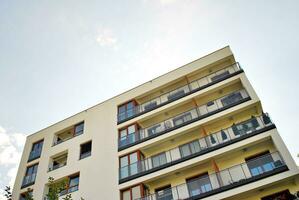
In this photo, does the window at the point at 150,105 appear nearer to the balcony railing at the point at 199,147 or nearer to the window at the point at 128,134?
the window at the point at 128,134

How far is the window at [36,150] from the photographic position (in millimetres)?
25825

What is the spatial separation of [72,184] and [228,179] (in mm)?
12371

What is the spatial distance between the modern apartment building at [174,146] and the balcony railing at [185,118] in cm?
8

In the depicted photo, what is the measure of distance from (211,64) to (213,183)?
34.3 feet

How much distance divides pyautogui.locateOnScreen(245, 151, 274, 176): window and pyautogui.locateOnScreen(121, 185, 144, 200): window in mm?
7195

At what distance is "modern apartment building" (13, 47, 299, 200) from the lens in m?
15.7

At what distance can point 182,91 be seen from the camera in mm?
23344

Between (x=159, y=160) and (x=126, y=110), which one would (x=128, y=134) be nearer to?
(x=126, y=110)

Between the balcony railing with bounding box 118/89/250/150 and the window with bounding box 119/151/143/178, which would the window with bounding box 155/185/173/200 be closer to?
the window with bounding box 119/151/143/178

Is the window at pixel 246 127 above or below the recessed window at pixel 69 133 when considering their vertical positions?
below

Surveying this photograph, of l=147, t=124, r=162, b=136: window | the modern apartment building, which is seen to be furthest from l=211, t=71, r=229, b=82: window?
l=147, t=124, r=162, b=136: window

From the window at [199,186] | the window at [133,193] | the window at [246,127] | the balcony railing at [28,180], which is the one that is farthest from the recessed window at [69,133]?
the window at [246,127]

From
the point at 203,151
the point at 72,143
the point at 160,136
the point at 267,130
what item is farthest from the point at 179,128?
the point at 72,143

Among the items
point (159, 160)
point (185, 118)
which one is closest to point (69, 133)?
point (159, 160)
